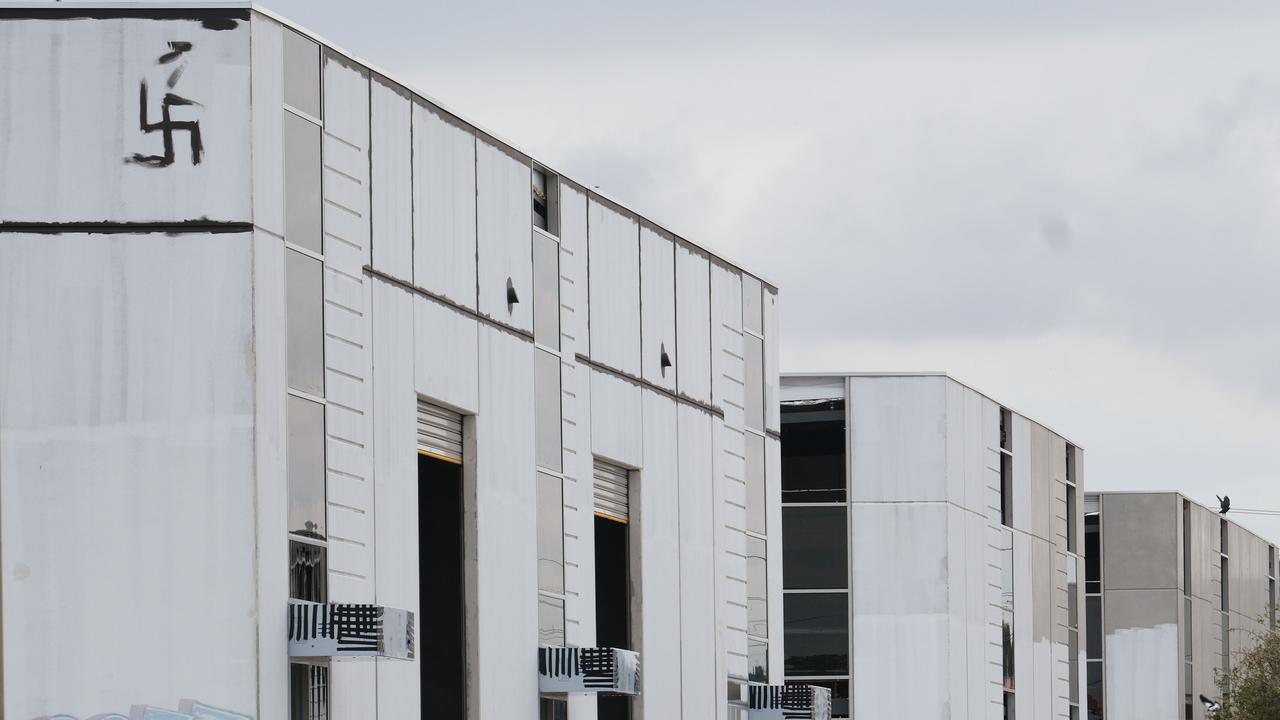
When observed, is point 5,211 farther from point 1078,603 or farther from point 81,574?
point 1078,603

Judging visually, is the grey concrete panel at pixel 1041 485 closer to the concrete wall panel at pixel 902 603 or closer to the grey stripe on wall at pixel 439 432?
the concrete wall panel at pixel 902 603

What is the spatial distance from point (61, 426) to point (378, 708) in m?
5.13

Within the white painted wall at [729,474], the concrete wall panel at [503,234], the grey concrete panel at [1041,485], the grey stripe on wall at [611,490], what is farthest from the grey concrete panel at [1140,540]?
the concrete wall panel at [503,234]

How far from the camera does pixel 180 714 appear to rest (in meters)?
24.0

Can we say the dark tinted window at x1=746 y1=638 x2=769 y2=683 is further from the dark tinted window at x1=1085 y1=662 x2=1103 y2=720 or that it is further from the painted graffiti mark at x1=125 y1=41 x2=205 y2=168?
the dark tinted window at x1=1085 y1=662 x2=1103 y2=720

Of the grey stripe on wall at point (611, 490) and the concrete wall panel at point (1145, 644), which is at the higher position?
the grey stripe on wall at point (611, 490)

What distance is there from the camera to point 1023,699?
57.0 m

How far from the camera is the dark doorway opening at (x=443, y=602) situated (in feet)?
99.7

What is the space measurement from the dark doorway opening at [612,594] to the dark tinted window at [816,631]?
16886mm

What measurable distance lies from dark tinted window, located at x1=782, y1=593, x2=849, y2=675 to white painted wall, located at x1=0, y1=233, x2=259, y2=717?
29.5 m

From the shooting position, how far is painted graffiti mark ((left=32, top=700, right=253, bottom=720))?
78.4 ft

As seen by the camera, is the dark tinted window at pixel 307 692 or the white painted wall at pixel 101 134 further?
the dark tinted window at pixel 307 692

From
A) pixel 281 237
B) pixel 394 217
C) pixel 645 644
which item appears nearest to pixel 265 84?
pixel 281 237

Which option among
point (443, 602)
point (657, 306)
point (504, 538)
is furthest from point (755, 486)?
point (443, 602)
